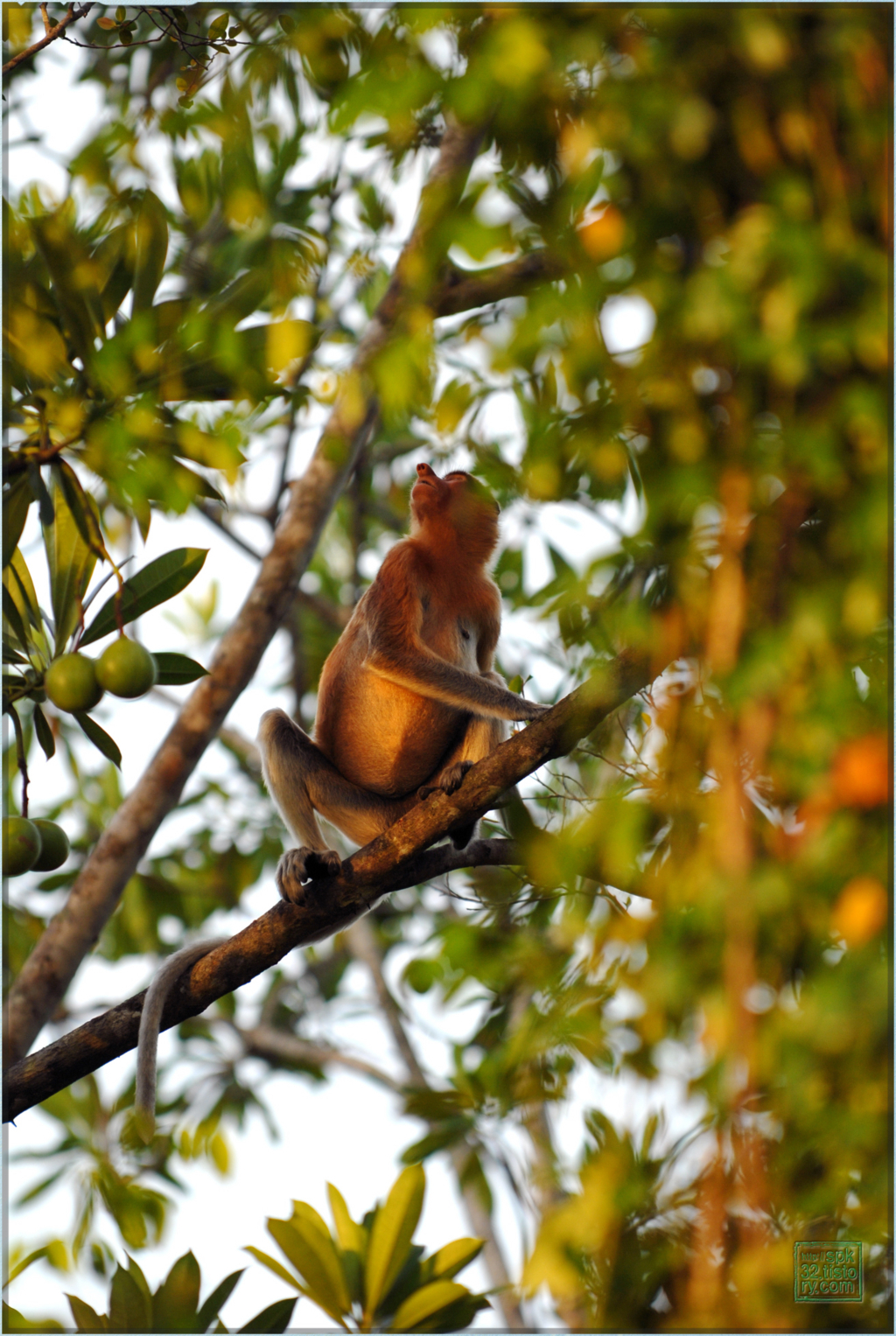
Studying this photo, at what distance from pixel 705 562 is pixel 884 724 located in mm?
383

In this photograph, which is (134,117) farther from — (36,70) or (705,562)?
(705,562)

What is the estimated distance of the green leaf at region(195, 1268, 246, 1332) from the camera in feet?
8.40

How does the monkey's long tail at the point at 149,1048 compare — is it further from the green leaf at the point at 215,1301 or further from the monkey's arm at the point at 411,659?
the monkey's arm at the point at 411,659

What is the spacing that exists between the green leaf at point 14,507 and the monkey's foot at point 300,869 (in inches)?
44.8

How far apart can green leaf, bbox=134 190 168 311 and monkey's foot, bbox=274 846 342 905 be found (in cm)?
165

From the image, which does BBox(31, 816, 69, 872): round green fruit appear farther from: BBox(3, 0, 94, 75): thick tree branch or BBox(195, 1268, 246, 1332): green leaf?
BBox(3, 0, 94, 75): thick tree branch

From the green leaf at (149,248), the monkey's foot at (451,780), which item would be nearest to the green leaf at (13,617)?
the green leaf at (149,248)

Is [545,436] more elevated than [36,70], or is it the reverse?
[36,70]

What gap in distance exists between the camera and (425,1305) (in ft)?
8.76

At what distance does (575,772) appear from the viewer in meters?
2.61

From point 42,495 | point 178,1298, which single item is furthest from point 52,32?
point 178,1298

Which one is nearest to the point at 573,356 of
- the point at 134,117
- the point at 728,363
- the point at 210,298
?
the point at 728,363

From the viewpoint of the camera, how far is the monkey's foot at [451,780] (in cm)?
264

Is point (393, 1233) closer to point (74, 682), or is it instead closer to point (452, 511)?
point (74, 682)
